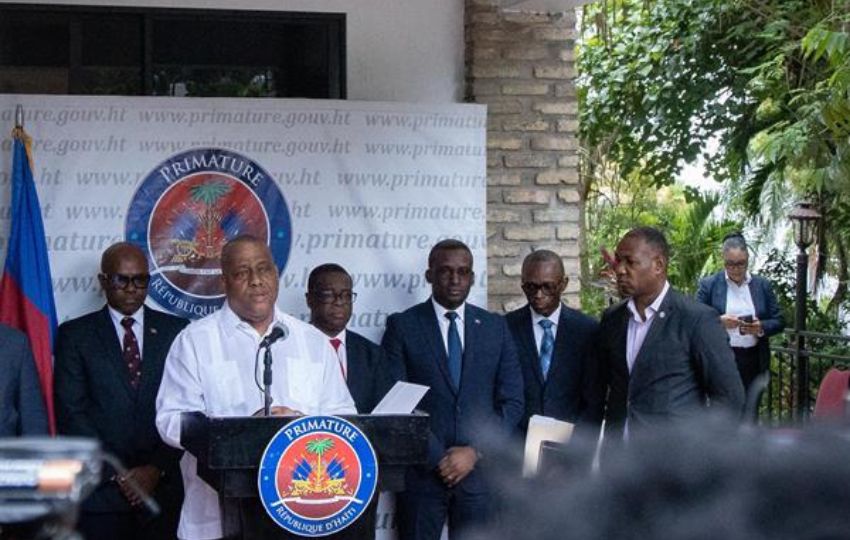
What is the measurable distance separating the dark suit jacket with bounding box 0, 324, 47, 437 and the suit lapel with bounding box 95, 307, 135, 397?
0.79 m

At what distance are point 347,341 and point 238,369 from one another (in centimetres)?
176

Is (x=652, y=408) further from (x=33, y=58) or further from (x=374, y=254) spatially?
(x=33, y=58)

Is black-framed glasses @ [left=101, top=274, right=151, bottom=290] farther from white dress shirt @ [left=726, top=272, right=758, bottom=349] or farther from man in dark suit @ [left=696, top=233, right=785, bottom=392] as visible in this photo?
white dress shirt @ [left=726, top=272, right=758, bottom=349]

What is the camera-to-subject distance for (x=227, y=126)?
8.53 metres

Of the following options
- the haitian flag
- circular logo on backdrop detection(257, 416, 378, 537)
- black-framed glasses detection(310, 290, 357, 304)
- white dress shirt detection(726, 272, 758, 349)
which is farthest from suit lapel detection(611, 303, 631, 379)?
white dress shirt detection(726, 272, 758, 349)

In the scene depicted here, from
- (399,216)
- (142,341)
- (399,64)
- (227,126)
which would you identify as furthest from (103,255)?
(399,64)

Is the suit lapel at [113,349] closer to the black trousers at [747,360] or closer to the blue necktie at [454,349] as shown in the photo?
the blue necktie at [454,349]

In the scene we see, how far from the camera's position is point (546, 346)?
26.2 feet

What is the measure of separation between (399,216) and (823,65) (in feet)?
24.2

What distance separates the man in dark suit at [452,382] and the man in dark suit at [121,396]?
1203 mm

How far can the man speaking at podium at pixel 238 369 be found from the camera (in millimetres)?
5961

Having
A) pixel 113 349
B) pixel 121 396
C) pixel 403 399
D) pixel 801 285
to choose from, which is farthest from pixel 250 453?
pixel 801 285

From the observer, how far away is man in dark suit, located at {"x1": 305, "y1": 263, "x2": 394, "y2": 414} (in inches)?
298

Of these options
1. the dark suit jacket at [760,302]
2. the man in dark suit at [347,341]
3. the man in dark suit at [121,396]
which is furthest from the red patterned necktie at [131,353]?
the dark suit jacket at [760,302]
